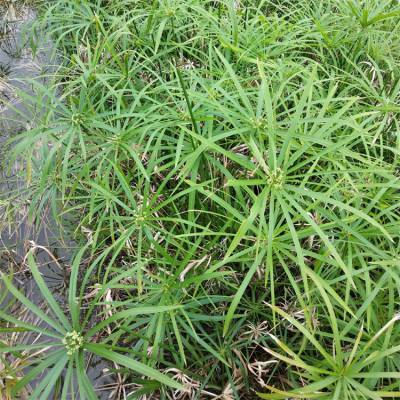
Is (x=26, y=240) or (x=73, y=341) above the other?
(x=73, y=341)

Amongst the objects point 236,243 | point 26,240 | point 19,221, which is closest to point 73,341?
point 236,243

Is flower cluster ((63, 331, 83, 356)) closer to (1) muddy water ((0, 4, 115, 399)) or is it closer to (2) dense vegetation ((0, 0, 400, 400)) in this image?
(2) dense vegetation ((0, 0, 400, 400))

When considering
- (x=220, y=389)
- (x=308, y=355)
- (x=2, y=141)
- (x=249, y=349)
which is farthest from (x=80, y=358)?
(x=2, y=141)

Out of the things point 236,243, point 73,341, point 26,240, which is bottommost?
point 26,240

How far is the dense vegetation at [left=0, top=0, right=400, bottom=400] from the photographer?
1128 millimetres

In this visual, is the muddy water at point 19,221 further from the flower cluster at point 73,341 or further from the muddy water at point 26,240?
the flower cluster at point 73,341

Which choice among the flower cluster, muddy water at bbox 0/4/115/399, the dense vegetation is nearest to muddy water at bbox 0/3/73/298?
muddy water at bbox 0/4/115/399

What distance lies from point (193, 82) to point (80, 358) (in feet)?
3.91

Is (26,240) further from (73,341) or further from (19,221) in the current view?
(73,341)

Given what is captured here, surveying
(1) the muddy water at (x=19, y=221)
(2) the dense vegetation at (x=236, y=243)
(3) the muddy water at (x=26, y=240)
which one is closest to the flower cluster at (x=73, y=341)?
(2) the dense vegetation at (x=236, y=243)

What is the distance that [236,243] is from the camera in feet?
3.43

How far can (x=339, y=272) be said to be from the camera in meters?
1.48

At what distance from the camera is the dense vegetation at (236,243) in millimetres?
1128

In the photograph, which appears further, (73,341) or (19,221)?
(19,221)
